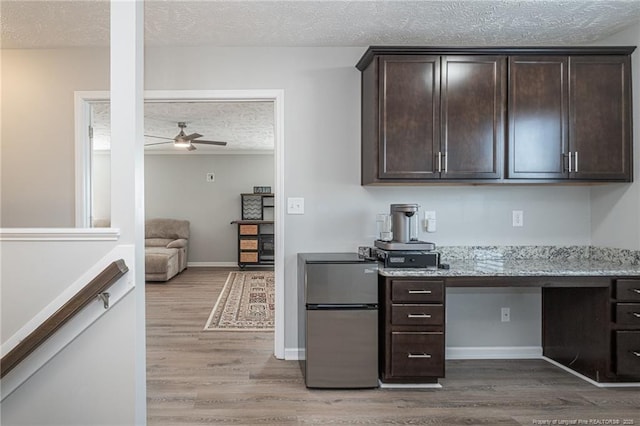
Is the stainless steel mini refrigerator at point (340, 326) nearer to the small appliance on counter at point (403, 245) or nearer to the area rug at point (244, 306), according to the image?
the small appliance on counter at point (403, 245)

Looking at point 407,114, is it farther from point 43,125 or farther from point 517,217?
point 43,125

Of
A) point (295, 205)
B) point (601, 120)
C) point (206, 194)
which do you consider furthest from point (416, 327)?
point (206, 194)

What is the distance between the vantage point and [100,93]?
3.37 m

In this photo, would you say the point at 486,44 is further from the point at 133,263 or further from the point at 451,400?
the point at 133,263

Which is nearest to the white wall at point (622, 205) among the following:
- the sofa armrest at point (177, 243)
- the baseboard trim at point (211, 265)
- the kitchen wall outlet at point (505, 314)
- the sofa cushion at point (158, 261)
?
the kitchen wall outlet at point (505, 314)

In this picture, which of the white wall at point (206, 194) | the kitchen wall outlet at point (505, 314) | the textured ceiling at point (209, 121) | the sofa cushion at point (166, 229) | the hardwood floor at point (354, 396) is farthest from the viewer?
the white wall at point (206, 194)

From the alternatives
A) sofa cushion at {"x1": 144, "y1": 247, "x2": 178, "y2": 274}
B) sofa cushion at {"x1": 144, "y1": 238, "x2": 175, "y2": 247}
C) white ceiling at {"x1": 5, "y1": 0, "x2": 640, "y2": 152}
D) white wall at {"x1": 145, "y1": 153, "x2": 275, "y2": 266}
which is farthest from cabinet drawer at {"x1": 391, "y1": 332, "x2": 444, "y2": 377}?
white wall at {"x1": 145, "y1": 153, "x2": 275, "y2": 266}

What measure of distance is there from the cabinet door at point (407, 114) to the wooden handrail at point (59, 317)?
183 centimetres

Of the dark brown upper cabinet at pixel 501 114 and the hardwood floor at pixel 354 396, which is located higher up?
the dark brown upper cabinet at pixel 501 114

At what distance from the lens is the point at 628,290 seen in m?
2.76

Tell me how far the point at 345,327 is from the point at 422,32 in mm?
2184

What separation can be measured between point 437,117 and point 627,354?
6.54 ft

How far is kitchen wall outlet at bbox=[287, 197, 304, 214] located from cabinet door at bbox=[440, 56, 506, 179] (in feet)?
3.65

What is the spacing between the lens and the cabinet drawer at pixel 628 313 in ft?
9.06
